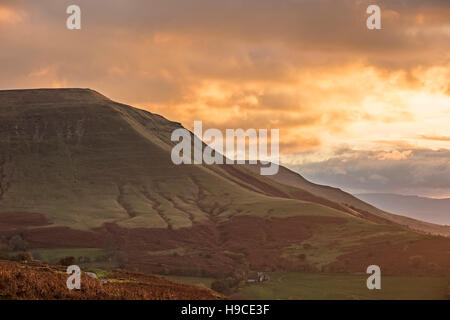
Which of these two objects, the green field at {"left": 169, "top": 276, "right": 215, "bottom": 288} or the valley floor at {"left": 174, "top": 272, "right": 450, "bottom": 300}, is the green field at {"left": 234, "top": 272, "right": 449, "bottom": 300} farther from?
the green field at {"left": 169, "top": 276, "right": 215, "bottom": 288}

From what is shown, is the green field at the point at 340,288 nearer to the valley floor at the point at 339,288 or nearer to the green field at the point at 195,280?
the valley floor at the point at 339,288

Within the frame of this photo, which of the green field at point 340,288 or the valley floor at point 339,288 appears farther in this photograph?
the green field at point 340,288

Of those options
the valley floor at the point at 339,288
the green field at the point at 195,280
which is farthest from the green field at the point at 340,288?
the green field at the point at 195,280

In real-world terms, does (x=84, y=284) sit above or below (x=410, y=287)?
above

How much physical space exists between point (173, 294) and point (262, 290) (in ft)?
391

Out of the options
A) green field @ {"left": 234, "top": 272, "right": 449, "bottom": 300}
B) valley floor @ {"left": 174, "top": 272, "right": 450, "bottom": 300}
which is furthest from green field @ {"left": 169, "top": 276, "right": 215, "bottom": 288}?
green field @ {"left": 234, "top": 272, "right": 449, "bottom": 300}

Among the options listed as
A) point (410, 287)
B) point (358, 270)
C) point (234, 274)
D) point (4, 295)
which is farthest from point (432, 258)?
point (4, 295)

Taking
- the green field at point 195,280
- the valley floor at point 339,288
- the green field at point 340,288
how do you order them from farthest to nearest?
the green field at point 195,280
the green field at point 340,288
the valley floor at point 339,288

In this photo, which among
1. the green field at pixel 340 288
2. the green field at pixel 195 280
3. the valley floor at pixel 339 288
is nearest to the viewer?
the valley floor at pixel 339 288

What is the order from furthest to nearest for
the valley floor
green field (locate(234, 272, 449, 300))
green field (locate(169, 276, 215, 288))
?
green field (locate(169, 276, 215, 288)) < green field (locate(234, 272, 449, 300)) < the valley floor
